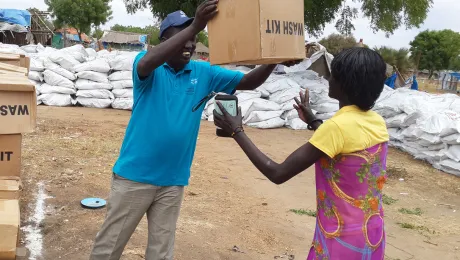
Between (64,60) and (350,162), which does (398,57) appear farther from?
(350,162)

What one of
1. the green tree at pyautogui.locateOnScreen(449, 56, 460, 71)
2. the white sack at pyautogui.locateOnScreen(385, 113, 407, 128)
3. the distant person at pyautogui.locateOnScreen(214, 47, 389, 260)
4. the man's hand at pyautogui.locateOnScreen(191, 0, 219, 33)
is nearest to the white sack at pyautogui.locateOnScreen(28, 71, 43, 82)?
the white sack at pyautogui.locateOnScreen(385, 113, 407, 128)

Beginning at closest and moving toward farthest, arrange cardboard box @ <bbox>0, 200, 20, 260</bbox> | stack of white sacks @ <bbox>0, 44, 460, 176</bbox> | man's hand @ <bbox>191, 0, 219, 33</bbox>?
1. cardboard box @ <bbox>0, 200, 20, 260</bbox>
2. man's hand @ <bbox>191, 0, 219, 33</bbox>
3. stack of white sacks @ <bbox>0, 44, 460, 176</bbox>

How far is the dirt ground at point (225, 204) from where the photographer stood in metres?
3.46

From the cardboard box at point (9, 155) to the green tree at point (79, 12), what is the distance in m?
29.9

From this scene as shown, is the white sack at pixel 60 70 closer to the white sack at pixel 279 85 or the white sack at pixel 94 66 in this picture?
the white sack at pixel 94 66

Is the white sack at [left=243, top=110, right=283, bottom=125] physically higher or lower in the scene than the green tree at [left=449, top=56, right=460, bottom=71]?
lower

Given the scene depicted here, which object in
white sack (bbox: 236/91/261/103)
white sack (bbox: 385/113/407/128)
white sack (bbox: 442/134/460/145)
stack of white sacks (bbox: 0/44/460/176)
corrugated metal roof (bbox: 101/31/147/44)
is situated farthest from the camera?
corrugated metal roof (bbox: 101/31/147/44)

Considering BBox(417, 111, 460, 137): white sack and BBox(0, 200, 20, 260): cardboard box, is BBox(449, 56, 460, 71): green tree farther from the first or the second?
BBox(0, 200, 20, 260): cardboard box

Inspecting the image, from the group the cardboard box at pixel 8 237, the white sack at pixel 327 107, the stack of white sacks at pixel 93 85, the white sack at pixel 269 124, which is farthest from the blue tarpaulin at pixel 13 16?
the cardboard box at pixel 8 237

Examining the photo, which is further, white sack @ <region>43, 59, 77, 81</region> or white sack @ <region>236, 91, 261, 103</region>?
white sack @ <region>43, 59, 77, 81</region>

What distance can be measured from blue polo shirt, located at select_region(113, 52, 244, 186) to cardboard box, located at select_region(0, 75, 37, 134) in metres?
0.72

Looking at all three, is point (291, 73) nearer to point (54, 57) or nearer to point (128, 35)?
point (54, 57)

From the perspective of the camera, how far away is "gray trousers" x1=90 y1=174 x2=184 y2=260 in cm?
208

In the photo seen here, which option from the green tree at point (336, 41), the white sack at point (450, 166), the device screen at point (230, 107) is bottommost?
the white sack at point (450, 166)
